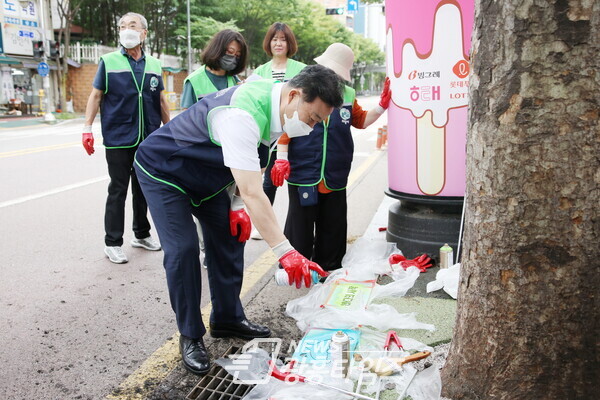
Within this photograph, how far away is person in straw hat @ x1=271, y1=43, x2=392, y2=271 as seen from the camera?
149 inches

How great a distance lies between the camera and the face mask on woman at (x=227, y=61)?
4.21 metres

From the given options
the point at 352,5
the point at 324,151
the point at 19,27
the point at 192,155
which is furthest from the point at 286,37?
the point at 19,27

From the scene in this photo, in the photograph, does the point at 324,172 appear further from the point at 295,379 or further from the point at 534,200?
the point at 534,200

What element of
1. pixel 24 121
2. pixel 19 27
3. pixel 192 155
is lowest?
pixel 24 121

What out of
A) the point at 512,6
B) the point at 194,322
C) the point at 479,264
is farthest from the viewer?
the point at 194,322

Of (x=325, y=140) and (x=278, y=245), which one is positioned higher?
(x=325, y=140)

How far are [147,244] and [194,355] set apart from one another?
2321mm

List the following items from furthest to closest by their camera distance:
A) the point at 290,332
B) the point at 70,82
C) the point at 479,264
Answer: the point at 70,82
the point at 290,332
the point at 479,264

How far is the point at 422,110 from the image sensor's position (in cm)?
413

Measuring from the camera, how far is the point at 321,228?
4137mm

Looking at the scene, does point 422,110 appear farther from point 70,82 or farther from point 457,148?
point 70,82

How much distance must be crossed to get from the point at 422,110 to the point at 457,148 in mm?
356

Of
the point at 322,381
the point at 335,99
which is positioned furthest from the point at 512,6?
the point at 322,381

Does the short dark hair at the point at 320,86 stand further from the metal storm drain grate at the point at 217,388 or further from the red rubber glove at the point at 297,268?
the metal storm drain grate at the point at 217,388
